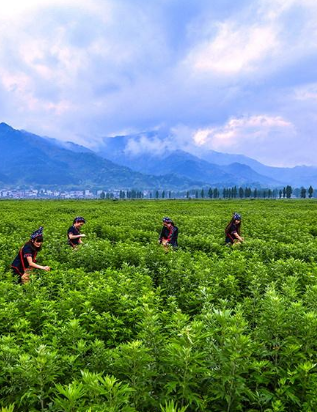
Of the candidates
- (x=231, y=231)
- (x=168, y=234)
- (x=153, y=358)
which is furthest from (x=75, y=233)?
(x=153, y=358)

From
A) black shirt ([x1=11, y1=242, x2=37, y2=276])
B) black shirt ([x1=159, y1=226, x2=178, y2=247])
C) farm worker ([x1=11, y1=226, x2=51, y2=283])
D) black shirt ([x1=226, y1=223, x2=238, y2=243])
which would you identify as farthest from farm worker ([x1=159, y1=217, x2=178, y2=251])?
black shirt ([x1=11, y1=242, x2=37, y2=276])

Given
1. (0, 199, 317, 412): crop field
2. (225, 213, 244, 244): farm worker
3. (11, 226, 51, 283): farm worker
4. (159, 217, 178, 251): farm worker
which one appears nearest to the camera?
(0, 199, 317, 412): crop field

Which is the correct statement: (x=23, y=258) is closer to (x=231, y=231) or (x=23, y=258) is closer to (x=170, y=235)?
(x=170, y=235)

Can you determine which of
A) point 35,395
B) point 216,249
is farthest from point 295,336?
point 216,249

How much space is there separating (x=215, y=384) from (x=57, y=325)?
3016mm

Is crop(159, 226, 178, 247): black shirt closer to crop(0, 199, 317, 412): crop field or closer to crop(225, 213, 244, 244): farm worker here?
crop(225, 213, 244, 244): farm worker

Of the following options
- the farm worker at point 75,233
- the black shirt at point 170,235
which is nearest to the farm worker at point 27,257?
the farm worker at point 75,233

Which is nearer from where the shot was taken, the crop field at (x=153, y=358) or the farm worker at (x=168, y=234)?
the crop field at (x=153, y=358)

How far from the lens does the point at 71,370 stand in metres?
4.37

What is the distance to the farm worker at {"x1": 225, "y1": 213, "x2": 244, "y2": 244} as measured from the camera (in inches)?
561

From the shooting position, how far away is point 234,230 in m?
14.5

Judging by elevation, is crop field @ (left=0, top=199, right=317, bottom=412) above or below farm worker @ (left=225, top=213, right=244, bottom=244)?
below

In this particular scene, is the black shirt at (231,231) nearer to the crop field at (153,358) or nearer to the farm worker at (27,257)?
the crop field at (153,358)

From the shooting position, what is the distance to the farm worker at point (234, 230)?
1426 centimetres
